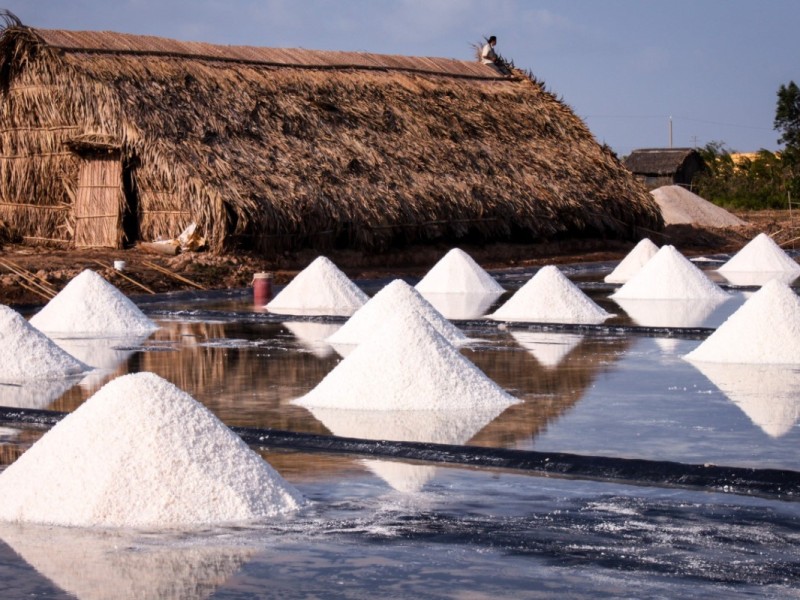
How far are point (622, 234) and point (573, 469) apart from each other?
17293 mm

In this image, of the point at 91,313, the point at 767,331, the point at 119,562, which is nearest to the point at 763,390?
the point at 767,331

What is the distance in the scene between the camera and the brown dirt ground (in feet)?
45.7

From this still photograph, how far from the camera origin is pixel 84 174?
56.3 ft

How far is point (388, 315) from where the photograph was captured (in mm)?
9203

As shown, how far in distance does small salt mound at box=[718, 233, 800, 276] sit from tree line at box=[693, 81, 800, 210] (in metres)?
14.8

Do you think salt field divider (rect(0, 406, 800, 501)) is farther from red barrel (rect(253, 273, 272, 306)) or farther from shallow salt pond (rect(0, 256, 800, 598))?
red barrel (rect(253, 273, 272, 306))

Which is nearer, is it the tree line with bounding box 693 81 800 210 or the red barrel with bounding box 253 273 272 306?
the red barrel with bounding box 253 273 272 306

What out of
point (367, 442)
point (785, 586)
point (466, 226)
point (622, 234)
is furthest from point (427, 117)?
point (785, 586)

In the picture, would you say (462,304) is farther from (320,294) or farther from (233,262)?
(233,262)

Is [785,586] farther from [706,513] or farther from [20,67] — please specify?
[20,67]

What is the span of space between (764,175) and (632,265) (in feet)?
68.7

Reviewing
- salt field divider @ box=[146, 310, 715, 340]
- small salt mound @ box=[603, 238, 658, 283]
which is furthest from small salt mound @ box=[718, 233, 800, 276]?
salt field divider @ box=[146, 310, 715, 340]

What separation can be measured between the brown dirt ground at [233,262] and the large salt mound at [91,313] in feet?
7.19

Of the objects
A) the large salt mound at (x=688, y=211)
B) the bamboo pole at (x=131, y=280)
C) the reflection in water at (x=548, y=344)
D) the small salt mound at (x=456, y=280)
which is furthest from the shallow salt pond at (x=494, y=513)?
the large salt mound at (x=688, y=211)
